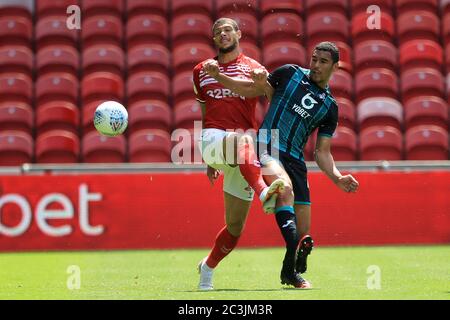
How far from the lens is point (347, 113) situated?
1587cm

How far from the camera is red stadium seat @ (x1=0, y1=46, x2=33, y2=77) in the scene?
1672 centimetres

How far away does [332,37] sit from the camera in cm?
1703

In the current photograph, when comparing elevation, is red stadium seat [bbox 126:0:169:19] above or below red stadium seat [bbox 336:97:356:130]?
above

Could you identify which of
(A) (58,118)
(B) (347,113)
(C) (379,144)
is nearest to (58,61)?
(A) (58,118)

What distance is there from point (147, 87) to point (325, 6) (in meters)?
3.34

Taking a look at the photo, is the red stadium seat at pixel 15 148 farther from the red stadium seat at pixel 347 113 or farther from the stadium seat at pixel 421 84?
the stadium seat at pixel 421 84

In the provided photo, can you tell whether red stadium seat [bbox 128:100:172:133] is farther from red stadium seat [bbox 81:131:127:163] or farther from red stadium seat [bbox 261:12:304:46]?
red stadium seat [bbox 261:12:304:46]

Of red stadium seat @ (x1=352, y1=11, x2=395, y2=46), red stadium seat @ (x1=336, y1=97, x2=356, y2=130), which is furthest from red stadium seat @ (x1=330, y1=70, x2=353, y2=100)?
red stadium seat @ (x1=352, y1=11, x2=395, y2=46)

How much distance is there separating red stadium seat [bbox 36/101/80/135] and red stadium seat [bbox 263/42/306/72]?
3027 mm

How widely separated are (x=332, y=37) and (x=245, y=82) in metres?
8.77

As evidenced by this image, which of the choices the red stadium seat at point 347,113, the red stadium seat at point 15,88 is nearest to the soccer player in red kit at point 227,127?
the red stadium seat at point 347,113

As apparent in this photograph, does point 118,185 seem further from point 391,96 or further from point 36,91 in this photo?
point 391,96

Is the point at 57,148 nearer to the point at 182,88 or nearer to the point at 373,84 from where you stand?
the point at 182,88
